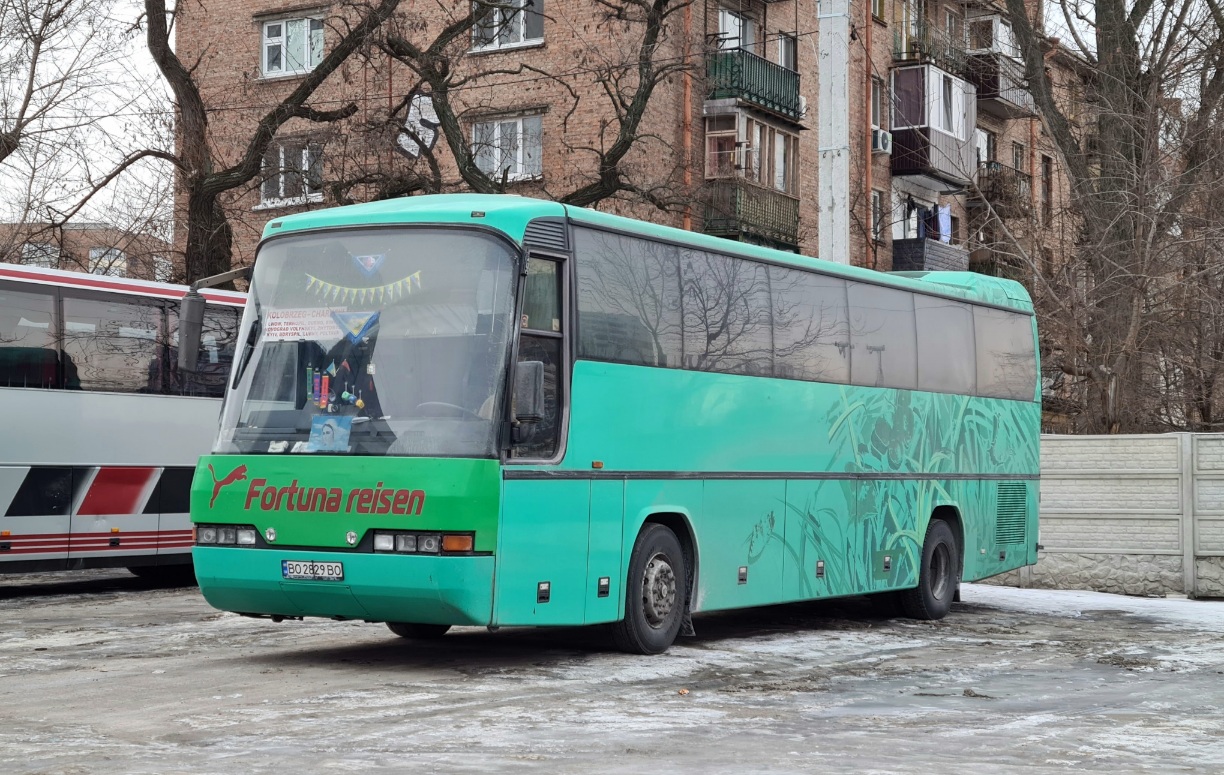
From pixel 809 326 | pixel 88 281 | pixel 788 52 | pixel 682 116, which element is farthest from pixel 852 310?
pixel 788 52

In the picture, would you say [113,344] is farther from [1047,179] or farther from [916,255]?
[1047,179]

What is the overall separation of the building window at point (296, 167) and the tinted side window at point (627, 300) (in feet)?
49.1

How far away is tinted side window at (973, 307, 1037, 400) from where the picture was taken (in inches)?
710

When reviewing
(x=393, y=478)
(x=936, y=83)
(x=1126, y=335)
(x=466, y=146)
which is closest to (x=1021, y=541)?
(x=1126, y=335)

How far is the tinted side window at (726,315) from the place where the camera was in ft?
43.1

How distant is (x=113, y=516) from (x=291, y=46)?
72.9 ft

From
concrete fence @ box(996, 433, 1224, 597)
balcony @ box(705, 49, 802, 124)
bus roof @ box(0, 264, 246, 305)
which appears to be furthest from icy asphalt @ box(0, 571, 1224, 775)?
balcony @ box(705, 49, 802, 124)

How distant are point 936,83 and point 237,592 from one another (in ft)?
112

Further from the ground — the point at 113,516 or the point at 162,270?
the point at 162,270

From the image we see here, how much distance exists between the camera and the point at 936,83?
140 ft

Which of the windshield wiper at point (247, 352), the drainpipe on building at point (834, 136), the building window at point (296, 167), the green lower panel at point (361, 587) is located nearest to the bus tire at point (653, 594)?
the green lower panel at point (361, 587)

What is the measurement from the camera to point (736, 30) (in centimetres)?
3738

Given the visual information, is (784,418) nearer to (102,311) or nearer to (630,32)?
(102,311)

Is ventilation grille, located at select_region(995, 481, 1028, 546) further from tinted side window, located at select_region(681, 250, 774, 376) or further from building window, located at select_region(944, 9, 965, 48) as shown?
building window, located at select_region(944, 9, 965, 48)
